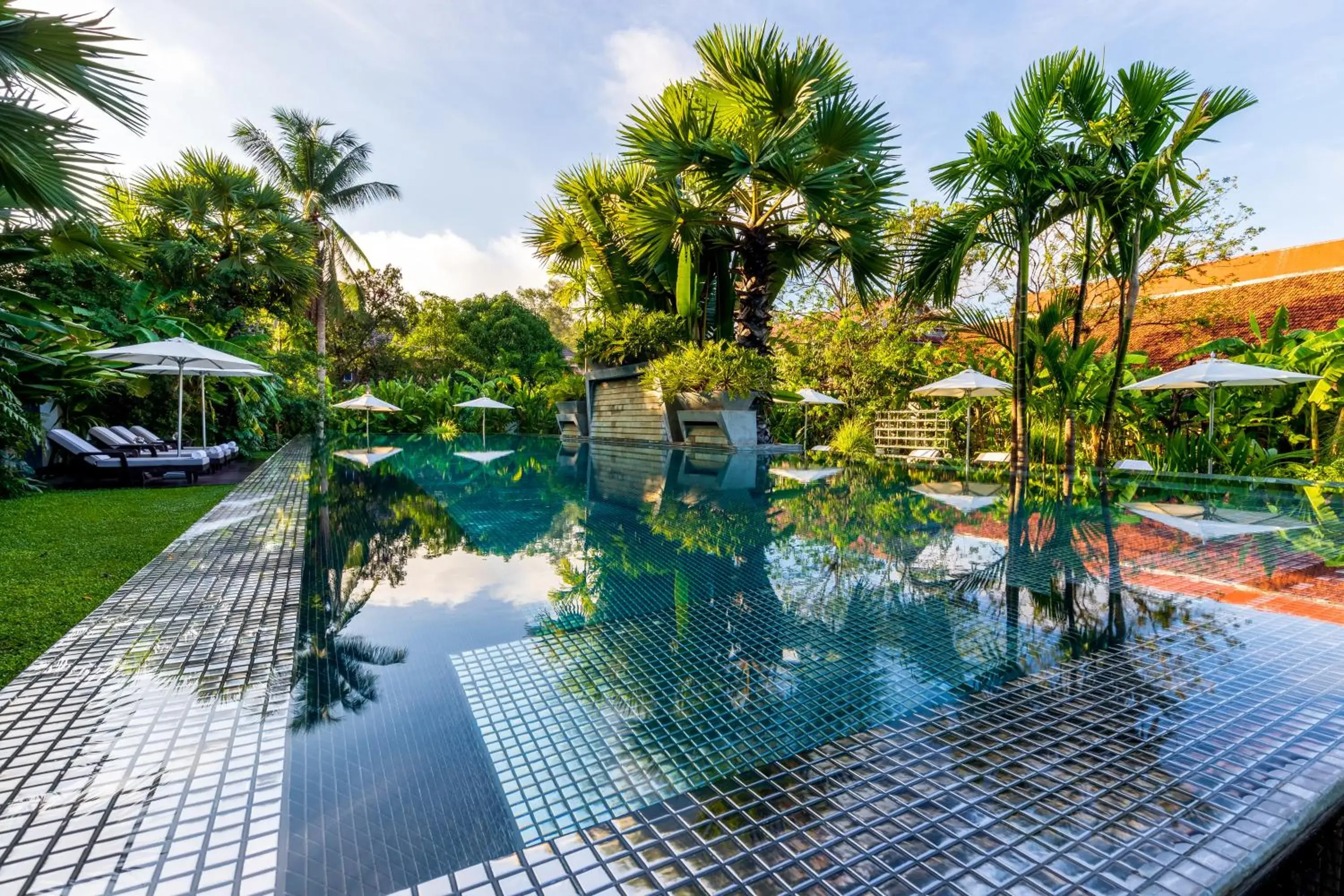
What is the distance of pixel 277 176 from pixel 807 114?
768 inches

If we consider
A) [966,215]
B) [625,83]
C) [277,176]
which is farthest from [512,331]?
[966,215]

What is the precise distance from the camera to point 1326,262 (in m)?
14.7

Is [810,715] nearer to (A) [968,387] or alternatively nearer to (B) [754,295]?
(A) [968,387]

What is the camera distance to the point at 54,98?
10.8 feet

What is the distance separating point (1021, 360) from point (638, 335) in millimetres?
7465

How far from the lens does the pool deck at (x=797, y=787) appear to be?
1213 mm

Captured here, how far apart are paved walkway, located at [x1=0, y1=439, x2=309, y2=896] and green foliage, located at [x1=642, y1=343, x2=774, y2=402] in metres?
9.10

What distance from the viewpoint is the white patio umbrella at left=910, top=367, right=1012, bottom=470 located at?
10.2 m

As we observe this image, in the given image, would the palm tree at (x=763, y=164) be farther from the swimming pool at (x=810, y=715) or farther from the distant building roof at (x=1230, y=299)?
the swimming pool at (x=810, y=715)

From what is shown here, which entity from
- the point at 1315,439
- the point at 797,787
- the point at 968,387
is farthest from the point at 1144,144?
the point at 797,787

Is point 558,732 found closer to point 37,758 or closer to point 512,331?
point 37,758

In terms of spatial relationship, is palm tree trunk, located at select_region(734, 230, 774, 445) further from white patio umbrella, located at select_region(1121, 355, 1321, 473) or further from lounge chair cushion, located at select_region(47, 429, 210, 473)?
lounge chair cushion, located at select_region(47, 429, 210, 473)

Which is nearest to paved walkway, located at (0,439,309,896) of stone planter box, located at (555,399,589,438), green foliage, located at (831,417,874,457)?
green foliage, located at (831,417,874,457)

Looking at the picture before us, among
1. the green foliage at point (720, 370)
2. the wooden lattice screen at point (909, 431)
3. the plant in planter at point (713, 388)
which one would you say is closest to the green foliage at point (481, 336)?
the plant in planter at point (713, 388)
